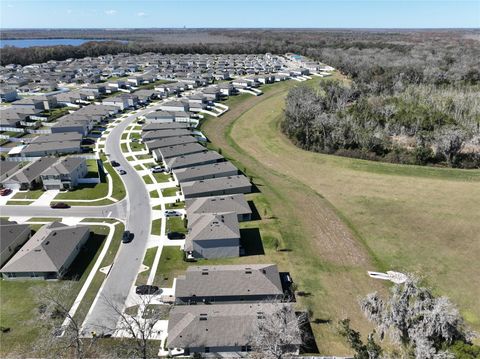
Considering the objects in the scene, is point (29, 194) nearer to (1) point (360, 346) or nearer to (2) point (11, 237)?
(2) point (11, 237)

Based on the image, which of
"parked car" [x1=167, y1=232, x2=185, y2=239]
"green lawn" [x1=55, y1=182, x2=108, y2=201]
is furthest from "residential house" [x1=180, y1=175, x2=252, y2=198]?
"green lawn" [x1=55, y1=182, x2=108, y2=201]

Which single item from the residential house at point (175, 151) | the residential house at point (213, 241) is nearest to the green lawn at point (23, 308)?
the residential house at point (213, 241)

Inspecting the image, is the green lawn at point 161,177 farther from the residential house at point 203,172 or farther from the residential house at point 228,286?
the residential house at point 228,286

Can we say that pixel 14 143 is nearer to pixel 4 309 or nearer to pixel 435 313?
pixel 4 309

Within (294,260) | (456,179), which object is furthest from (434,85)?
(294,260)

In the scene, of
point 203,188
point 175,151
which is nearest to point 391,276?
point 203,188
